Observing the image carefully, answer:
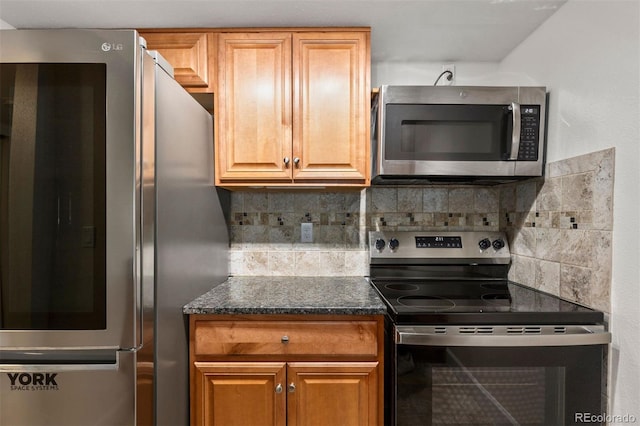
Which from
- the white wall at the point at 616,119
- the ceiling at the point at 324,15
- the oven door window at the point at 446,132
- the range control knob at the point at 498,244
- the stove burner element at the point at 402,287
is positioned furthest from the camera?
the range control knob at the point at 498,244

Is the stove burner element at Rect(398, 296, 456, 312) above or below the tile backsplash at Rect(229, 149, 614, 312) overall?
below

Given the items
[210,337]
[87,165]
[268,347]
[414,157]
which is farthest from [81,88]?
[414,157]

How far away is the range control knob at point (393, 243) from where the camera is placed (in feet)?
6.20

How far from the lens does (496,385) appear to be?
1.21 m

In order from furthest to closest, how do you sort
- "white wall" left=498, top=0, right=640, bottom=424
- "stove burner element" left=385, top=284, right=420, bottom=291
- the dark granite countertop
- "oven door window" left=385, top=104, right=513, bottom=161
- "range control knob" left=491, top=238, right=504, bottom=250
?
"range control knob" left=491, top=238, right=504, bottom=250 < "stove burner element" left=385, top=284, right=420, bottom=291 < "oven door window" left=385, top=104, right=513, bottom=161 < the dark granite countertop < "white wall" left=498, top=0, right=640, bottom=424

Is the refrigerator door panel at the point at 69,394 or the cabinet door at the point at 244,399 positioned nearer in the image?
the refrigerator door panel at the point at 69,394

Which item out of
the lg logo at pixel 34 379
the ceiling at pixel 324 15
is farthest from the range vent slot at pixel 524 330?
the lg logo at pixel 34 379

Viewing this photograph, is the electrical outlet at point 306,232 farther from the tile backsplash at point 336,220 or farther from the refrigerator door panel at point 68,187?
the refrigerator door panel at point 68,187

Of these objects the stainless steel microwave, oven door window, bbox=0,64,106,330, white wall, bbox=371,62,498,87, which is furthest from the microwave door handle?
oven door window, bbox=0,64,106,330

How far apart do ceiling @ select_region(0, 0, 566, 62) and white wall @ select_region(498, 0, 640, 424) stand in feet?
0.79

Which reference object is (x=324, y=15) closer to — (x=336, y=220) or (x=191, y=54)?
(x=191, y=54)

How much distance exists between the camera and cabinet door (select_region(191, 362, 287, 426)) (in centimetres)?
135

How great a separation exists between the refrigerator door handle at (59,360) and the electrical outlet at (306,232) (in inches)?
43.9

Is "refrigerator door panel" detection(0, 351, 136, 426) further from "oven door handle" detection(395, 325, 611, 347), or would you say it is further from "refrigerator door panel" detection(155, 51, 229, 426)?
"oven door handle" detection(395, 325, 611, 347)
